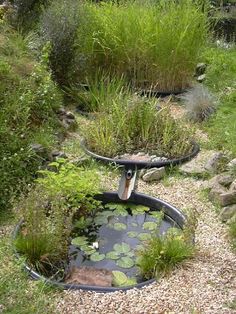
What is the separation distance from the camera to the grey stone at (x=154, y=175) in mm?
5027

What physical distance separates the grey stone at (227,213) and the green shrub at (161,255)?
676mm

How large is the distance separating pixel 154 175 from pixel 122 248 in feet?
3.76

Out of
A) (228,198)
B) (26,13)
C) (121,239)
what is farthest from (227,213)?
(26,13)

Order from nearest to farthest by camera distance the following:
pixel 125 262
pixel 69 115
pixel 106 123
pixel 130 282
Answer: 1. pixel 130 282
2. pixel 125 262
3. pixel 106 123
4. pixel 69 115

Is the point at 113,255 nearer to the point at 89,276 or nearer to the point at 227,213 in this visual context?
the point at 89,276

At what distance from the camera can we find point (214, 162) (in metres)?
5.08

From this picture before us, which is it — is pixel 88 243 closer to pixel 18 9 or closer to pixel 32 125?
pixel 32 125

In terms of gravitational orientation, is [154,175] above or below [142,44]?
below

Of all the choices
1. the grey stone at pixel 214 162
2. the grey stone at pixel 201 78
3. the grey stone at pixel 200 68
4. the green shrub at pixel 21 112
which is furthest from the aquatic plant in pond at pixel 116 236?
the grey stone at pixel 200 68

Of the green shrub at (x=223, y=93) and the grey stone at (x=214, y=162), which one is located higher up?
the grey stone at (x=214, y=162)

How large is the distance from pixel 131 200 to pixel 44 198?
971 mm

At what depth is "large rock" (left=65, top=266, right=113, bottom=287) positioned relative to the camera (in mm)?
3627

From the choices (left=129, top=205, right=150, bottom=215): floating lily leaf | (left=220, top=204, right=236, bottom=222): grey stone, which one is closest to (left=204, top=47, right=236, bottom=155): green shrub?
(left=220, top=204, right=236, bottom=222): grey stone

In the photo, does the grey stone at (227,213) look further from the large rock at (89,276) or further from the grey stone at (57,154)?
the grey stone at (57,154)
